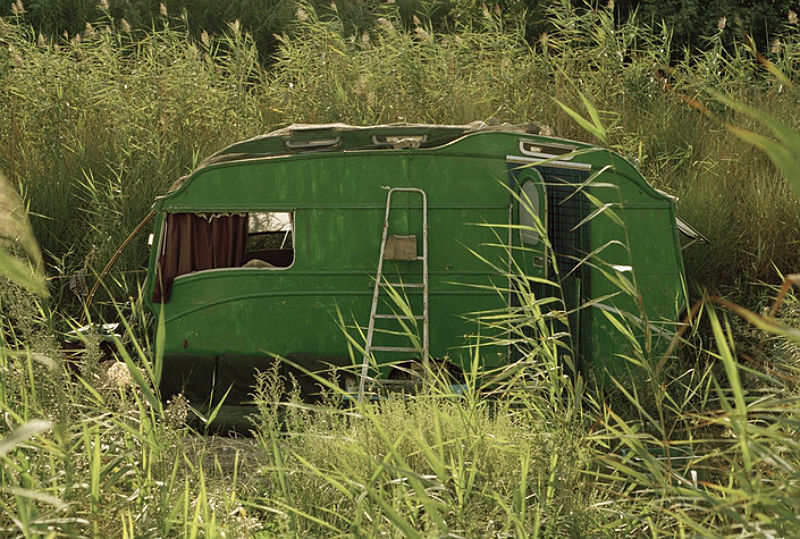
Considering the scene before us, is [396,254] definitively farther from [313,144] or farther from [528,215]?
[313,144]

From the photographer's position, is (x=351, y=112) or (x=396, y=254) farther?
(x=351, y=112)

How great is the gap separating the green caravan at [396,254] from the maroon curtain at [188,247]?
0.05ft

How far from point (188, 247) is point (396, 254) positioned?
1693 millimetres

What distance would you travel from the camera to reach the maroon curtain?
7.67 m

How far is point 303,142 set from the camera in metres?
7.91

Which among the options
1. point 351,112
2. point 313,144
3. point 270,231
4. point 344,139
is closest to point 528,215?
point 344,139

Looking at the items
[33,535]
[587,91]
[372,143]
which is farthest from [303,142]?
[33,535]

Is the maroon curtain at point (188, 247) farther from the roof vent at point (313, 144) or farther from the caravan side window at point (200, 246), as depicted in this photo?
the roof vent at point (313, 144)

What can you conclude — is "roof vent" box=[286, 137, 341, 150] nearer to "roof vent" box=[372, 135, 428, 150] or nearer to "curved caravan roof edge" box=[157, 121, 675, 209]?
"curved caravan roof edge" box=[157, 121, 675, 209]

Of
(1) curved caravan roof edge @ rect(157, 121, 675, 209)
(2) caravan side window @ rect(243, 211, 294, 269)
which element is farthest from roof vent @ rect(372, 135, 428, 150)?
(2) caravan side window @ rect(243, 211, 294, 269)

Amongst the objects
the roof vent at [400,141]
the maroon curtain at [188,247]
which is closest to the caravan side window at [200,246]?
the maroon curtain at [188,247]

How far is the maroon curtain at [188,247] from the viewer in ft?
25.2

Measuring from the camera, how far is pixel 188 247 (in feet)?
25.4

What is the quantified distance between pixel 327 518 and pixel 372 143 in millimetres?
4692
